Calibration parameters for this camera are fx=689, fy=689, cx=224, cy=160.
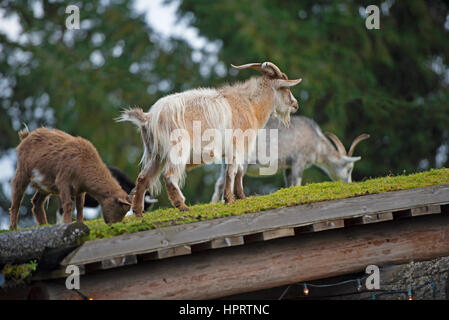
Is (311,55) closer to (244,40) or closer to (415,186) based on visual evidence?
(244,40)

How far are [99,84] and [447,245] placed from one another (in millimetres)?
16345

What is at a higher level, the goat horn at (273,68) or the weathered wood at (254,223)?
the goat horn at (273,68)

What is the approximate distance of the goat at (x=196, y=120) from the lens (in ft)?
25.4

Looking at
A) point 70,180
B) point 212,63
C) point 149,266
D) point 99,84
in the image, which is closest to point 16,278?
point 149,266

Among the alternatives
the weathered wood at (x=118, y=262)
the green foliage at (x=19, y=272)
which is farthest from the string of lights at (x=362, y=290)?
the green foliage at (x=19, y=272)

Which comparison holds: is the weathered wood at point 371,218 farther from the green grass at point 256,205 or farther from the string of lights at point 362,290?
the string of lights at point 362,290

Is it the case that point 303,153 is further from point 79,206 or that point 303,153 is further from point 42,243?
point 42,243

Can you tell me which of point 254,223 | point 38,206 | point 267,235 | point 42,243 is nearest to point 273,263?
point 267,235

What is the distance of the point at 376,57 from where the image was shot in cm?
2289

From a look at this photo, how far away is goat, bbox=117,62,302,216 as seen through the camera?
774 centimetres

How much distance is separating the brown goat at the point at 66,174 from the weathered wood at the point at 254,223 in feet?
5.02

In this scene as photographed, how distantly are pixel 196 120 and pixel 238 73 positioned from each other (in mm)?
15203

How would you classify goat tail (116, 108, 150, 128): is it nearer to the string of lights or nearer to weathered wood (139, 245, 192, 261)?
weathered wood (139, 245, 192, 261)
